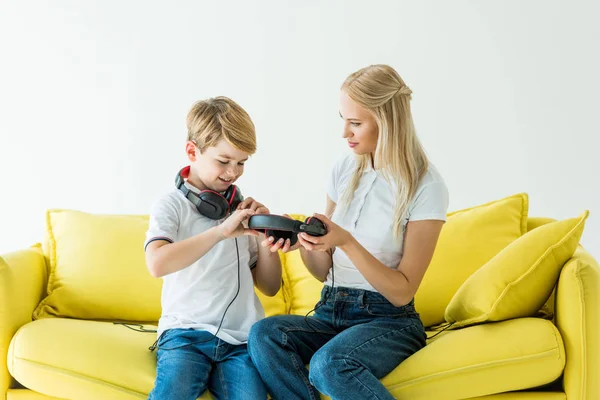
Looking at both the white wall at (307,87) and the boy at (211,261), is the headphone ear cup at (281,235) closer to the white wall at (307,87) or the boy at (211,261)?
the boy at (211,261)

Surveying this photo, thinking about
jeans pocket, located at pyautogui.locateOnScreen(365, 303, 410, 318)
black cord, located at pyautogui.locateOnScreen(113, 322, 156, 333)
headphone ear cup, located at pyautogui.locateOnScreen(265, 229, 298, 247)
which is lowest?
black cord, located at pyautogui.locateOnScreen(113, 322, 156, 333)

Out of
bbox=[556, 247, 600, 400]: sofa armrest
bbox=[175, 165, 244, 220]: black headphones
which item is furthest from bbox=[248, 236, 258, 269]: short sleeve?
bbox=[556, 247, 600, 400]: sofa armrest

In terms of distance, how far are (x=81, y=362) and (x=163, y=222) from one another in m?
0.48

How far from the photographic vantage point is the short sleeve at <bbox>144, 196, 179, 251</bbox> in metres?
2.01

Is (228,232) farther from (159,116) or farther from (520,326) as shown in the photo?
(159,116)

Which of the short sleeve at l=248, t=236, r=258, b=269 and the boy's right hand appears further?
the short sleeve at l=248, t=236, r=258, b=269

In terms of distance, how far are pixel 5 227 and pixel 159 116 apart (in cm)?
94

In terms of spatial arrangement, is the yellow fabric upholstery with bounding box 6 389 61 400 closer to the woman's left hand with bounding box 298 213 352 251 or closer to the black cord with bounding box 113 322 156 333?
the black cord with bounding box 113 322 156 333

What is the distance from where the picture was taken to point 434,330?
2344mm

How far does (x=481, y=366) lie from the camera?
1.97m

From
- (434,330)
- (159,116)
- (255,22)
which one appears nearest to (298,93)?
(255,22)

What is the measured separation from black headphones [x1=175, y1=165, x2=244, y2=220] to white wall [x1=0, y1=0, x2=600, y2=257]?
1.13 meters

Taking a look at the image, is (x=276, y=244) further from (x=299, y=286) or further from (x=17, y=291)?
(x=17, y=291)

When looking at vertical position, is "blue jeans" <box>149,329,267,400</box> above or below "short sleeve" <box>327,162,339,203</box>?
below
